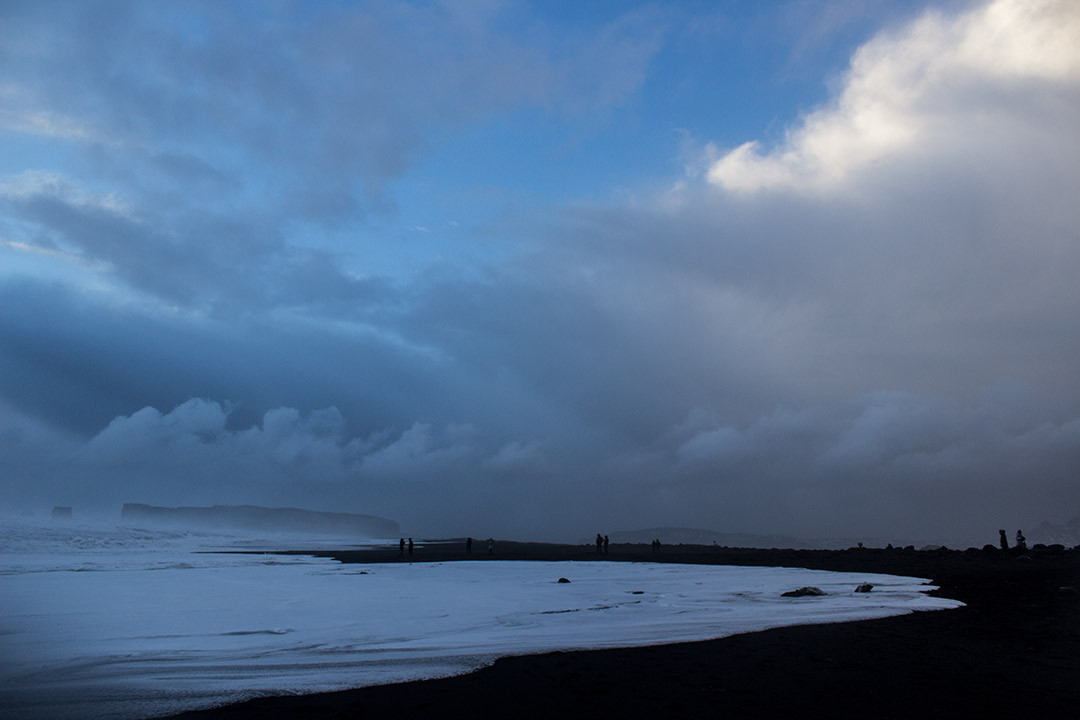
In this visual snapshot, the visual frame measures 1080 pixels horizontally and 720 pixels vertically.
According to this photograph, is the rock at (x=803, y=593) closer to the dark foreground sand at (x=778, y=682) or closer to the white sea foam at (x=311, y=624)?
the white sea foam at (x=311, y=624)

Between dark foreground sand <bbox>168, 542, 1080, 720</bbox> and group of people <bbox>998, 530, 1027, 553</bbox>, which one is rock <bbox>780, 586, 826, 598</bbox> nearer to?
dark foreground sand <bbox>168, 542, 1080, 720</bbox>

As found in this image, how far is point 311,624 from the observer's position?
16.5 meters

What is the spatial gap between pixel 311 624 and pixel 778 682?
1157 centimetres

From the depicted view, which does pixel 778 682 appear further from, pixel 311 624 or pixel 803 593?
pixel 803 593

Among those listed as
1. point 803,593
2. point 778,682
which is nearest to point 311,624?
point 778,682

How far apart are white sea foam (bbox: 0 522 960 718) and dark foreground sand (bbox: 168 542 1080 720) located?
3.41 ft

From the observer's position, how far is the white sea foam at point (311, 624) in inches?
396

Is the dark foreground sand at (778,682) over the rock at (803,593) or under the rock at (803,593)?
over

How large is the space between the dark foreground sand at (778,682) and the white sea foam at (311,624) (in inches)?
40.9

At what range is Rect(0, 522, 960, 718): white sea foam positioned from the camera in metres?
10.0

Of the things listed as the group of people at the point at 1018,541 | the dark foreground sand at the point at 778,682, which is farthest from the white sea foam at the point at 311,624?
the group of people at the point at 1018,541

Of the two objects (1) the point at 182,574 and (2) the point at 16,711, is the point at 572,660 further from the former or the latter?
(1) the point at 182,574

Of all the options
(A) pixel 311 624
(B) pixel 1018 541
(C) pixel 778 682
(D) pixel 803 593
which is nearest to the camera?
(C) pixel 778 682

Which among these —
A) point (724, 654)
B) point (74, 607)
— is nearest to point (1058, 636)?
point (724, 654)
